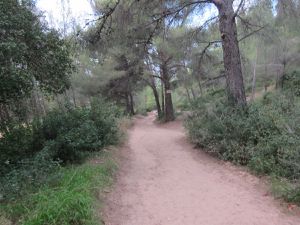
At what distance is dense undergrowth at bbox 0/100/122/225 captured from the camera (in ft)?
15.8

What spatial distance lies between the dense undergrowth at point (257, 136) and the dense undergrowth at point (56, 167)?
319cm

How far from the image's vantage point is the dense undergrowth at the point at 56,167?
4828mm

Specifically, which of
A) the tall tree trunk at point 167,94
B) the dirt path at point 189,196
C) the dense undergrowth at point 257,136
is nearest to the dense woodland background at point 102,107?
the dense undergrowth at point 257,136

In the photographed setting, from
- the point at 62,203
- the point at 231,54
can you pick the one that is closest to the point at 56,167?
the point at 62,203

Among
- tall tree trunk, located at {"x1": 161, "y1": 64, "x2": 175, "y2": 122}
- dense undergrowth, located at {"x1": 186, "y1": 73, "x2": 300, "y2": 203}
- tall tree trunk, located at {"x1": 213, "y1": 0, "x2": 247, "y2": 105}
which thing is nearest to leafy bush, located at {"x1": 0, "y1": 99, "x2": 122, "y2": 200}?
dense undergrowth, located at {"x1": 186, "y1": 73, "x2": 300, "y2": 203}

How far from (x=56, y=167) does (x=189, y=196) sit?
293cm

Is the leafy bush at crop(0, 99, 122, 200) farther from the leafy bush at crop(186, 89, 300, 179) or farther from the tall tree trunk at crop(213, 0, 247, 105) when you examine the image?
the tall tree trunk at crop(213, 0, 247, 105)

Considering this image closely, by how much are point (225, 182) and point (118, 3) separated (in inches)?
264

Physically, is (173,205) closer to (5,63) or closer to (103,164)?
(103,164)

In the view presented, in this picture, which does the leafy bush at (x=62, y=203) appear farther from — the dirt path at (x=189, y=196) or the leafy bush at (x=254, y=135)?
the leafy bush at (x=254, y=135)

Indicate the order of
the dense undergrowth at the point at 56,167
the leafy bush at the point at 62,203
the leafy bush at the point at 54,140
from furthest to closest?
the leafy bush at the point at 54,140
the dense undergrowth at the point at 56,167
the leafy bush at the point at 62,203

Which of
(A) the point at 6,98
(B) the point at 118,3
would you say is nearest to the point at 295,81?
(B) the point at 118,3

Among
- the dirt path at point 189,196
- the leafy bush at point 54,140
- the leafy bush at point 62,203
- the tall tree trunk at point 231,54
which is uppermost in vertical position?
the tall tree trunk at point 231,54

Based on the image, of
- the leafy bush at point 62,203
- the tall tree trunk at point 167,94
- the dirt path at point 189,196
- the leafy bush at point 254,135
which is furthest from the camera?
the tall tree trunk at point 167,94
